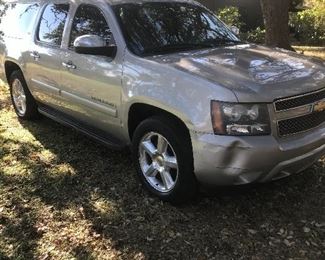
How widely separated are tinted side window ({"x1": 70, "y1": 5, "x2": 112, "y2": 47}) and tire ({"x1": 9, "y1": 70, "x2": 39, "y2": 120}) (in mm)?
1804

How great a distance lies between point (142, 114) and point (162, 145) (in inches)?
19.2

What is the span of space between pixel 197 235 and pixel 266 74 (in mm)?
1457

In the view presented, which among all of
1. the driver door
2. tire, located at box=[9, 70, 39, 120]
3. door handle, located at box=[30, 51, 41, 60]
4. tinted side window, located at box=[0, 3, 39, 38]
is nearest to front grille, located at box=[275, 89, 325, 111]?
the driver door

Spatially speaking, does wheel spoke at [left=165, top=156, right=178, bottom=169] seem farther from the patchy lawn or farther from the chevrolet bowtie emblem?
the chevrolet bowtie emblem

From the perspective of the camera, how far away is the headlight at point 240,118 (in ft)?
12.7

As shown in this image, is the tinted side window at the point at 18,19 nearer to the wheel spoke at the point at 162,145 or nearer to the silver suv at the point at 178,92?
the silver suv at the point at 178,92

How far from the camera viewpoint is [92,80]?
514 cm

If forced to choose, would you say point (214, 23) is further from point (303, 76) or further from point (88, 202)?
point (88, 202)

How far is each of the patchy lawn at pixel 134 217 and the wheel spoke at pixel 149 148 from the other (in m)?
0.45

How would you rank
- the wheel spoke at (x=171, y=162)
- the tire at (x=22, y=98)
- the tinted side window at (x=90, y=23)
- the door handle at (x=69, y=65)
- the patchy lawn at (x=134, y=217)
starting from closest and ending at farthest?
1. the patchy lawn at (x=134, y=217)
2. the wheel spoke at (x=171, y=162)
3. the tinted side window at (x=90, y=23)
4. the door handle at (x=69, y=65)
5. the tire at (x=22, y=98)

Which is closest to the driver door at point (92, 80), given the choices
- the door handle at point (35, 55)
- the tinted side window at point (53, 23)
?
the tinted side window at point (53, 23)

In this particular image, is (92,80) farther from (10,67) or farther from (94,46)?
(10,67)

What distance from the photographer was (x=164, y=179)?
4605 millimetres

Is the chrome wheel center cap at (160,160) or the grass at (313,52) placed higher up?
the chrome wheel center cap at (160,160)
